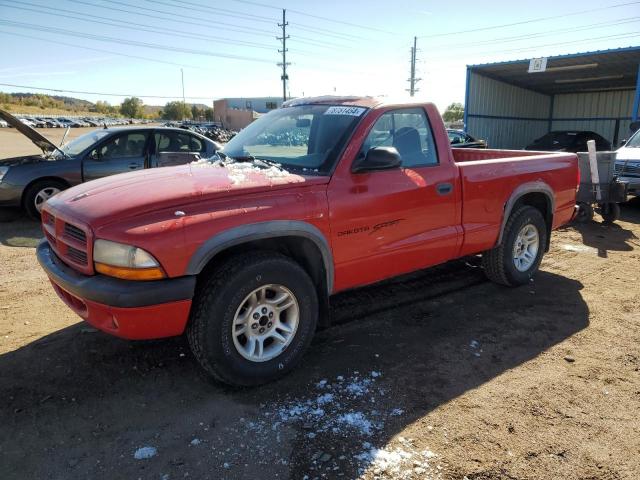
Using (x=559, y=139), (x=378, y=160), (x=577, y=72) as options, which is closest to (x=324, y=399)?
(x=378, y=160)

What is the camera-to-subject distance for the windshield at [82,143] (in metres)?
8.30

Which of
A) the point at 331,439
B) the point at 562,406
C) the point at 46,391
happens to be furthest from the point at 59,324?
the point at 562,406

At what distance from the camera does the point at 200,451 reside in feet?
8.72

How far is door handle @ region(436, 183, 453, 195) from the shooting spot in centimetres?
409

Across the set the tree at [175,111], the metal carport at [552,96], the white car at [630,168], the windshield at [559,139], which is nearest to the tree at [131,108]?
the tree at [175,111]

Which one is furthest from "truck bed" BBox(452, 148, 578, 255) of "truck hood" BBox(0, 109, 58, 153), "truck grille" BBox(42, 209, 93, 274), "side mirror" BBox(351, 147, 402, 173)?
"truck hood" BBox(0, 109, 58, 153)

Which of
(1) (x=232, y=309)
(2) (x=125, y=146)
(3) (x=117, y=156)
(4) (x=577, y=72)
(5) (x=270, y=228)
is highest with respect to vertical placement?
(4) (x=577, y=72)

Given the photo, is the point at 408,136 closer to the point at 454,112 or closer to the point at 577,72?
the point at 577,72

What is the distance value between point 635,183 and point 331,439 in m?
9.36

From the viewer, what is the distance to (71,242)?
3027 mm

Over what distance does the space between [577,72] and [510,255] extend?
64.0 feet

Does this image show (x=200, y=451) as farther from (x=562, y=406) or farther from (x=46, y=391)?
(x=562, y=406)

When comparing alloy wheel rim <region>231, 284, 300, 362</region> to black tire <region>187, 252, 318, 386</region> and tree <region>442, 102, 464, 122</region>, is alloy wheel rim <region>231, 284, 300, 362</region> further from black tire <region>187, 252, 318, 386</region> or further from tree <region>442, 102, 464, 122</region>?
tree <region>442, 102, 464, 122</region>

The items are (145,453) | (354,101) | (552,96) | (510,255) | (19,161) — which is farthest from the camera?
(552,96)
